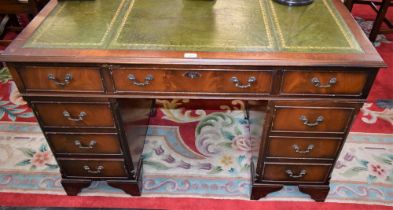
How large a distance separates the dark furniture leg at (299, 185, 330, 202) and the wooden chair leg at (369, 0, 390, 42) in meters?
1.86

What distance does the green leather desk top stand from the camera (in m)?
1.29

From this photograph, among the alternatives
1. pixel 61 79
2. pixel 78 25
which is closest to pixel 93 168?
pixel 61 79

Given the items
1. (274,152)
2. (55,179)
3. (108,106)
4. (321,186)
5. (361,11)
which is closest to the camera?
(108,106)

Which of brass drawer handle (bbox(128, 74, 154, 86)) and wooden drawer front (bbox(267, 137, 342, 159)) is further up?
brass drawer handle (bbox(128, 74, 154, 86))

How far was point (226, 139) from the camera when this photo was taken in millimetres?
2168

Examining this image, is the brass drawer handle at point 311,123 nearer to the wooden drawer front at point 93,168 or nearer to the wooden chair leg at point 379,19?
the wooden drawer front at point 93,168

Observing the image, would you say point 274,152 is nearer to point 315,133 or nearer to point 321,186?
point 315,133

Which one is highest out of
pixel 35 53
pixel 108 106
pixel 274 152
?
pixel 35 53

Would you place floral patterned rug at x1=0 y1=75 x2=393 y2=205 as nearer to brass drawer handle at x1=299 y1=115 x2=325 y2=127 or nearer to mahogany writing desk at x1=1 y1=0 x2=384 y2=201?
mahogany writing desk at x1=1 y1=0 x2=384 y2=201

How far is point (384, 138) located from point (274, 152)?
1.05 m

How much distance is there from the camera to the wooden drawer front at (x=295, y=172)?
1.63 metres

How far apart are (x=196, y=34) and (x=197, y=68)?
0.17 m

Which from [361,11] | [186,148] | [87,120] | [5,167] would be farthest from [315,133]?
[361,11]

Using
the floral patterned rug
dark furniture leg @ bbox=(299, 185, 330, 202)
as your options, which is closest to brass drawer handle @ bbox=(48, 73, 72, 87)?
the floral patterned rug
